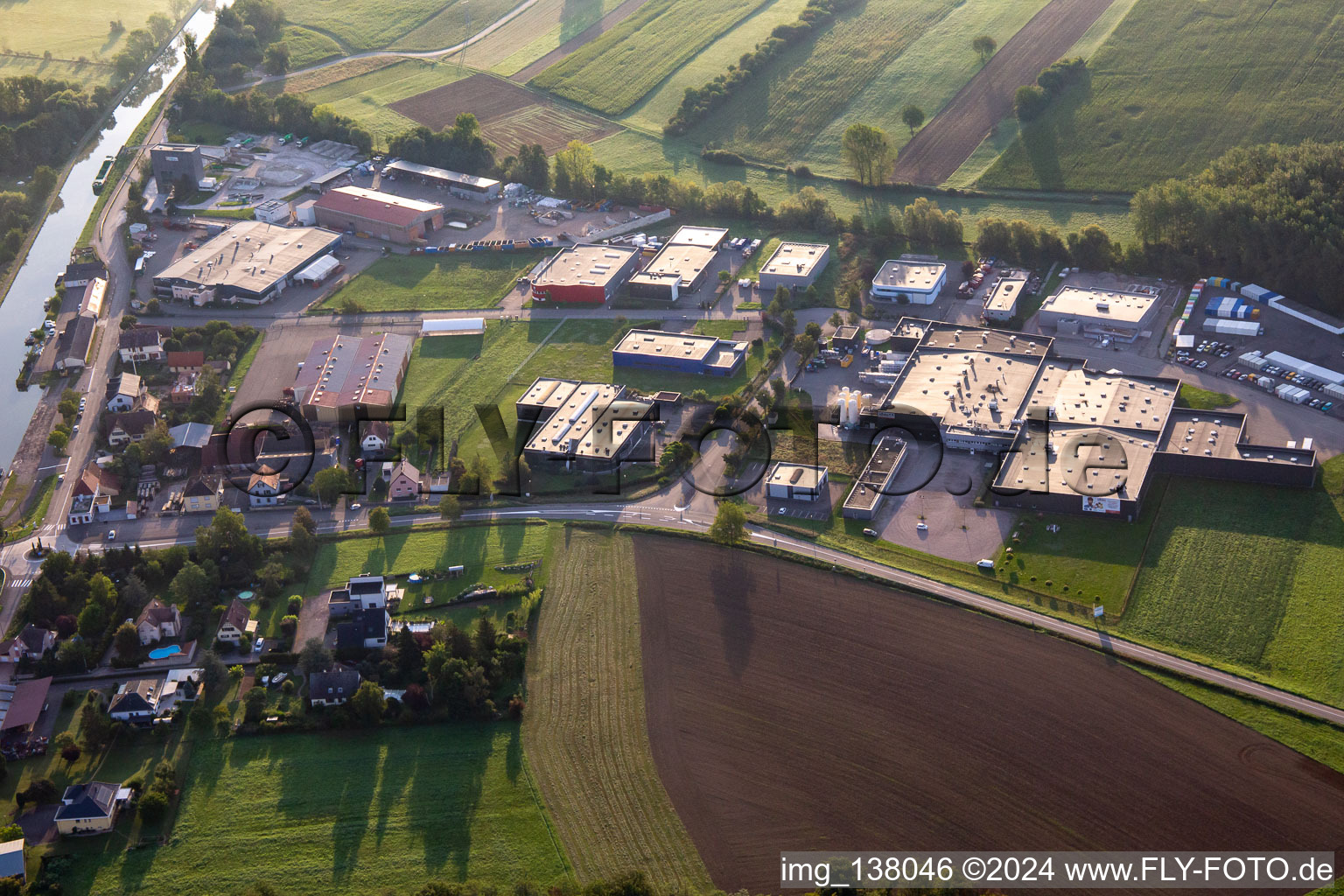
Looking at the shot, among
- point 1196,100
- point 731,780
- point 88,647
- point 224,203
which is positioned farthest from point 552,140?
point 731,780

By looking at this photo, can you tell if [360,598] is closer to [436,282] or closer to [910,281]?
[436,282]

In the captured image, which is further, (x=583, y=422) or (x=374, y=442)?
(x=583, y=422)

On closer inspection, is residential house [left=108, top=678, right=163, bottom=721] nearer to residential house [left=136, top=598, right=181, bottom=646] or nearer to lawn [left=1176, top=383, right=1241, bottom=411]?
residential house [left=136, top=598, right=181, bottom=646]

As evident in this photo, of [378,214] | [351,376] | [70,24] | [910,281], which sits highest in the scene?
[70,24]

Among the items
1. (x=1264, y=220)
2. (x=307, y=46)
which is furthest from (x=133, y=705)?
(x=307, y=46)

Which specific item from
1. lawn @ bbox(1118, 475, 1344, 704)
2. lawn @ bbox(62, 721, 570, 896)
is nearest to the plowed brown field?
lawn @ bbox(1118, 475, 1344, 704)

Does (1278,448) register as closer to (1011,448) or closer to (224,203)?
(1011,448)

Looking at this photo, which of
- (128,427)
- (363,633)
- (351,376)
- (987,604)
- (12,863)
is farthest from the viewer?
(351,376)
